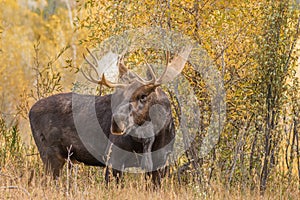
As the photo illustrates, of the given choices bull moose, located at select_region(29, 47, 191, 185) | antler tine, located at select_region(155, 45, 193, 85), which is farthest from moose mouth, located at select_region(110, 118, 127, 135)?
antler tine, located at select_region(155, 45, 193, 85)

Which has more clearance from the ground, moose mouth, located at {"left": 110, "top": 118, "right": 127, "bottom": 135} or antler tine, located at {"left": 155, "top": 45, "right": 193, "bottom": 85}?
antler tine, located at {"left": 155, "top": 45, "right": 193, "bottom": 85}

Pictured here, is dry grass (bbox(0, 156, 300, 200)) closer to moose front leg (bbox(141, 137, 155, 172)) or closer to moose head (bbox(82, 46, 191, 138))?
moose front leg (bbox(141, 137, 155, 172))

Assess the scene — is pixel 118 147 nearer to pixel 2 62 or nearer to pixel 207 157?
pixel 207 157

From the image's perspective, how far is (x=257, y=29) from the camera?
905cm

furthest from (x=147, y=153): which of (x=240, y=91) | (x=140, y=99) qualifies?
(x=240, y=91)

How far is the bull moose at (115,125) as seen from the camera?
27.9ft

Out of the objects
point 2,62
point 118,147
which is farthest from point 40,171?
point 2,62

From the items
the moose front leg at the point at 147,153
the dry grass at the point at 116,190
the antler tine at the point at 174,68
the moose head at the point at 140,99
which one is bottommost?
the dry grass at the point at 116,190

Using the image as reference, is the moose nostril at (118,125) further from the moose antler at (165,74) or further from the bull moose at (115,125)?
the moose antler at (165,74)

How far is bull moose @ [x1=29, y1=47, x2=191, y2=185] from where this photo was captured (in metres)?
8.51

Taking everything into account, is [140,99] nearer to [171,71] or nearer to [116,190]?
[171,71]

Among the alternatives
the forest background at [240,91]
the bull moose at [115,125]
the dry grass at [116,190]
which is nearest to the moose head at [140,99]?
the bull moose at [115,125]

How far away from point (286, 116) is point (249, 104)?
567 mm

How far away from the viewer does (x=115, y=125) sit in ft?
26.8
